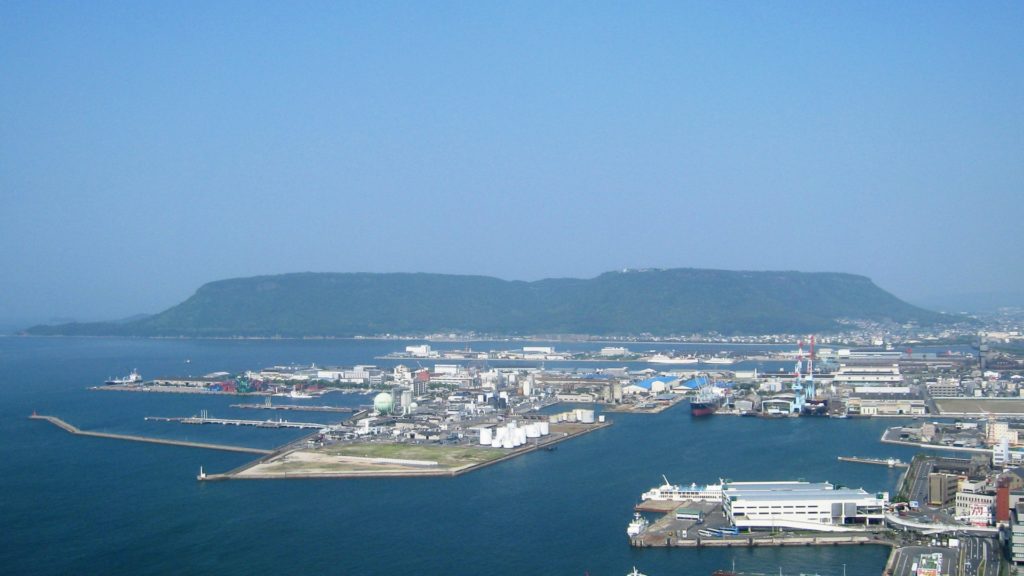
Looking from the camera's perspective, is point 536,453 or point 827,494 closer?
point 827,494

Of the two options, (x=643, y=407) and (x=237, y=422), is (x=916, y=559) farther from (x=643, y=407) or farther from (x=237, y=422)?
(x=237, y=422)

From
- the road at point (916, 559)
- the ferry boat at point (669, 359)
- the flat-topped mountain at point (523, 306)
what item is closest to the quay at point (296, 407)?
the road at point (916, 559)

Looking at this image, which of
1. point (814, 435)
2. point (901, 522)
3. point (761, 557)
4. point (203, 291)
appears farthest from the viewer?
point (203, 291)

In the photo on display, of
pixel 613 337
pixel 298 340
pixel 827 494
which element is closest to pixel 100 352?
pixel 298 340

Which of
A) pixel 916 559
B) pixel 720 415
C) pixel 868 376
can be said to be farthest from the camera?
pixel 868 376

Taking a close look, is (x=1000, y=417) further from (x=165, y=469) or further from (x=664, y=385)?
(x=165, y=469)

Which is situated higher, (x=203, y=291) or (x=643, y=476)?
(x=203, y=291)

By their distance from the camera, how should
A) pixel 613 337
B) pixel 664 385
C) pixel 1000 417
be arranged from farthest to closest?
pixel 613 337
pixel 664 385
pixel 1000 417

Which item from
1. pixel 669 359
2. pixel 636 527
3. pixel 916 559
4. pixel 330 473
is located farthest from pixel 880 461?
pixel 669 359
